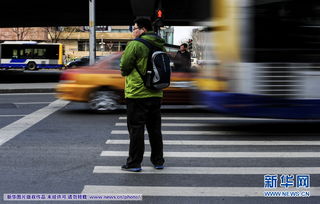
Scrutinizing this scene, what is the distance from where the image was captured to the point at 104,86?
11516mm

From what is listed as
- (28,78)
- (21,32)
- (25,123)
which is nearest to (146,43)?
(25,123)

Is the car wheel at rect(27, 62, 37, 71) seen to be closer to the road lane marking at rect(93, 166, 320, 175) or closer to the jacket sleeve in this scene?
the road lane marking at rect(93, 166, 320, 175)

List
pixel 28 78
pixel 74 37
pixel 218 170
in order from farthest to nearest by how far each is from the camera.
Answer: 1. pixel 74 37
2. pixel 28 78
3. pixel 218 170

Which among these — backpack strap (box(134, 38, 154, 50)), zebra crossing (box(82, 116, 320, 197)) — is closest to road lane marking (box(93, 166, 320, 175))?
zebra crossing (box(82, 116, 320, 197))

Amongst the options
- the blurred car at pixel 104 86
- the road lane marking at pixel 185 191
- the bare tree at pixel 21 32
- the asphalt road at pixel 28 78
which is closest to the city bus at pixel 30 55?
the asphalt road at pixel 28 78

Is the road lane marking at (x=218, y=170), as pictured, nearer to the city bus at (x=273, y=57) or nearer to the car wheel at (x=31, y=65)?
the city bus at (x=273, y=57)

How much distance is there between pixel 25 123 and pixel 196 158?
176 inches

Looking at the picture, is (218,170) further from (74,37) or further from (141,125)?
(74,37)

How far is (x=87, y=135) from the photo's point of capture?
8.70 meters

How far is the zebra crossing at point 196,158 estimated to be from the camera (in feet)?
17.5

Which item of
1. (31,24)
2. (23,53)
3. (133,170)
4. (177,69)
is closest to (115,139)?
(133,170)

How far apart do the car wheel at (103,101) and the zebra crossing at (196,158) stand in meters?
1.56

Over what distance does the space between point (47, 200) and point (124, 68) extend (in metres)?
1.83

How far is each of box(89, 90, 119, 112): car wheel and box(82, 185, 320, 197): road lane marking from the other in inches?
238
